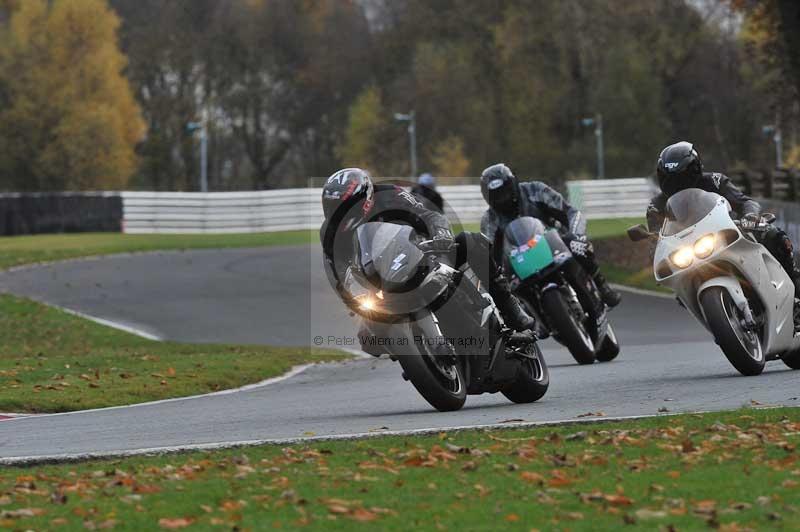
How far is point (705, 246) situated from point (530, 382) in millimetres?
1689

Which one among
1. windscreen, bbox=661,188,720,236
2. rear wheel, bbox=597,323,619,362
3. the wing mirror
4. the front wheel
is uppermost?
windscreen, bbox=661,188,720,236

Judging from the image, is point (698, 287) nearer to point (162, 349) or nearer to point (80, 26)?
point (162, 349)

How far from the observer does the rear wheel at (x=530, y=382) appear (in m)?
11.6

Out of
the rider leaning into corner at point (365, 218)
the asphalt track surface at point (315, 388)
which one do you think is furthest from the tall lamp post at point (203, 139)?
the rider leaning into corner at point (365, 218)

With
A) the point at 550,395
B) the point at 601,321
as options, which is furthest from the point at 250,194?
the point at 550,395

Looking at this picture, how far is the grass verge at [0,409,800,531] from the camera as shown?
21.8 feet

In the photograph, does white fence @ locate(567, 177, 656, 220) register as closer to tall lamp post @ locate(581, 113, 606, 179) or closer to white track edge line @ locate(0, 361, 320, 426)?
white track edge line @ locate(0, 361, 320, 426)

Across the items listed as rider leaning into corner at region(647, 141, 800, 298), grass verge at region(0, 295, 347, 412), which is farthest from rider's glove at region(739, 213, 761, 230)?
grass verge at region(0, 295, 347, 412)

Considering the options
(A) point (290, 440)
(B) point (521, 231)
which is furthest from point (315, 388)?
(A) point (290, 440)

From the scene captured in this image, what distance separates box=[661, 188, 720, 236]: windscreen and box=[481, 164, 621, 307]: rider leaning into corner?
2785 millimetres

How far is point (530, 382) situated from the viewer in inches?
458

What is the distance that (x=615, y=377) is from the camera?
13438 millimetres

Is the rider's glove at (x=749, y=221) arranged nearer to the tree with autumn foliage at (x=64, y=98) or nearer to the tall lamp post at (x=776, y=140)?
the tree with autumn foliage at (x=64, y=98)

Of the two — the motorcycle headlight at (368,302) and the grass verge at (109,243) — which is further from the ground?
the motorcycle headlight at (368,302)
